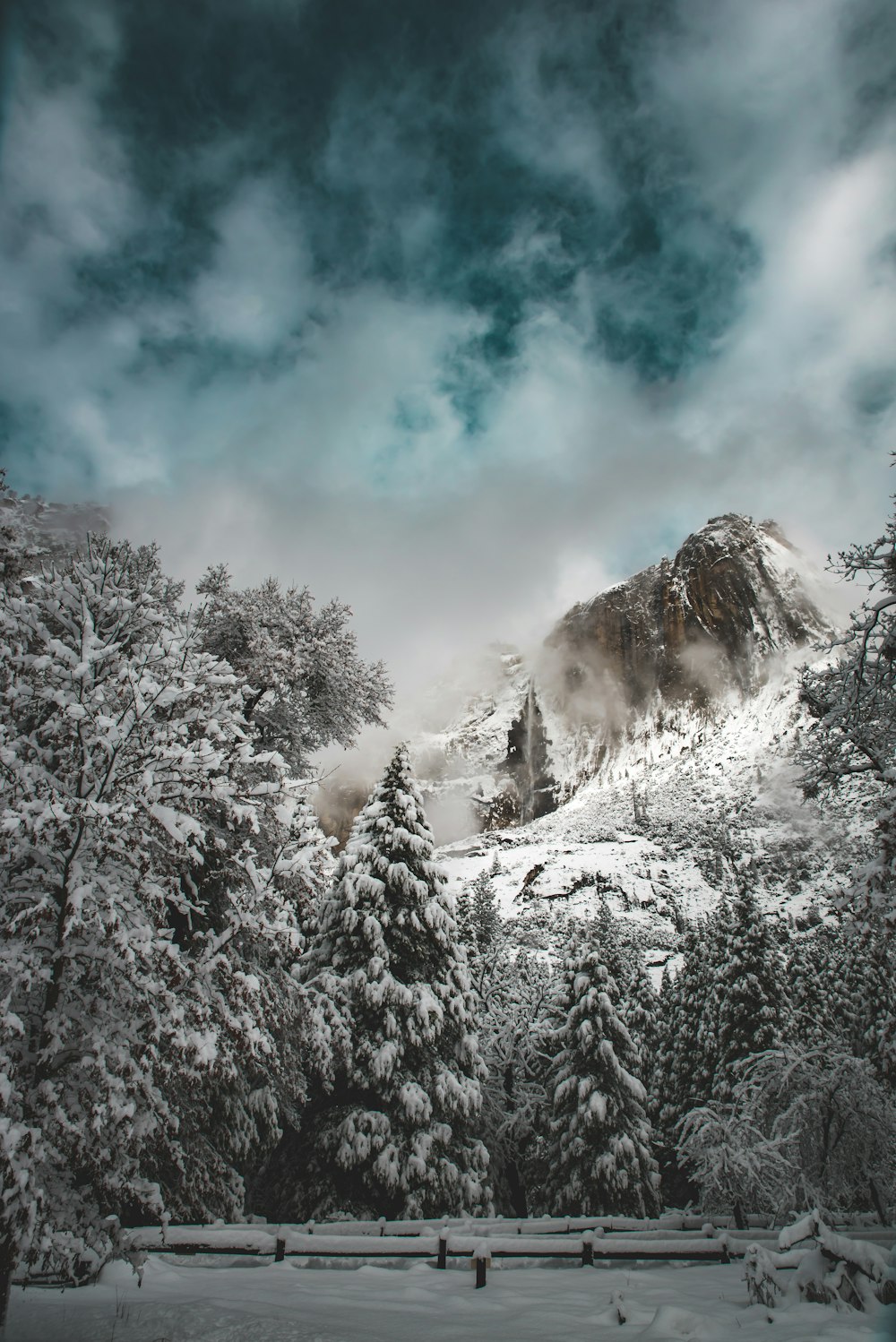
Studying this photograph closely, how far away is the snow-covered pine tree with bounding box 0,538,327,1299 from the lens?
5031 mm

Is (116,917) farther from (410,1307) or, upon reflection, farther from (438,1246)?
(438,1246)

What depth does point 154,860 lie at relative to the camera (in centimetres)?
658

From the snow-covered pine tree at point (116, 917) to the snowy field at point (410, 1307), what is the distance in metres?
0.97

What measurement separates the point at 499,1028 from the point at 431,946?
552 inches

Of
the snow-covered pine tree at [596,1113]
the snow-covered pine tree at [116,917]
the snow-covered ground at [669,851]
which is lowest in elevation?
the snow-covered pine tree at [596,1113]

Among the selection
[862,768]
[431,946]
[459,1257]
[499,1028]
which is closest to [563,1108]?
[499,1028]

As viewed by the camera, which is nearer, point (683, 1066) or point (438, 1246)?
point (438, 1246)

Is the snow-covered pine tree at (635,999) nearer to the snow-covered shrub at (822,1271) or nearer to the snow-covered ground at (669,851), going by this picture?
the snow-covered shrub at (822,1271)

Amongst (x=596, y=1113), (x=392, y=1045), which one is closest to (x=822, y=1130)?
(x=596, y=1113)

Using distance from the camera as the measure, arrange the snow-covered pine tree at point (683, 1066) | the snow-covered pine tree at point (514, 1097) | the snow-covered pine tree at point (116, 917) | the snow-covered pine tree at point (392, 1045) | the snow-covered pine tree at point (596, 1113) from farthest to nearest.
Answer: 1. the snow-covered pine tree at point (683, 1066)
2. the snow-covered pine tree at point (596, 1113)
3. the snow-covered pine tree at point (514, 1097)
4. the snow-covered pine tree at point (392, 1045)
5. the snow-covered pine tree at point (116, 917)

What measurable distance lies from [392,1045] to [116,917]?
9.96 metres

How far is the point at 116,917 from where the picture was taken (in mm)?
5387

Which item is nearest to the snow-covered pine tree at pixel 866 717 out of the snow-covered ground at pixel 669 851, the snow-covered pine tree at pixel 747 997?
the snow-covered pine tree at pixel 747 997

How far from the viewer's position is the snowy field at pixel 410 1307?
4.89 m
